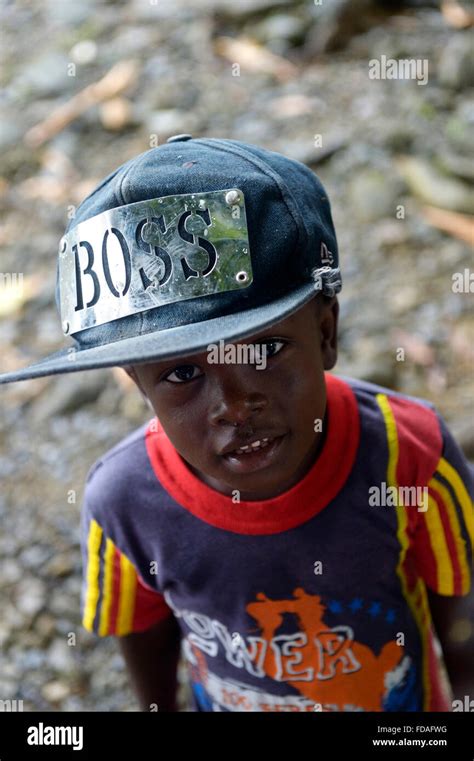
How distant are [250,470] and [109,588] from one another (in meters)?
0.49

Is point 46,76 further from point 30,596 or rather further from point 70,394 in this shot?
point 30,596

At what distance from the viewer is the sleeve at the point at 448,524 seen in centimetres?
150

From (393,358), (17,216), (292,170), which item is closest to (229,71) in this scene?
(17,216)

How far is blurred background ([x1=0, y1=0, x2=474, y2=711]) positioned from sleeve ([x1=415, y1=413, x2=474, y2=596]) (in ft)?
3.55

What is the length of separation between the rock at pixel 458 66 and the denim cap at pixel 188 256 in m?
3.09

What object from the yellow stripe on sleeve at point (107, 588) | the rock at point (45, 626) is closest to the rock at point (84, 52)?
Answer: the rock at point (45, 626)

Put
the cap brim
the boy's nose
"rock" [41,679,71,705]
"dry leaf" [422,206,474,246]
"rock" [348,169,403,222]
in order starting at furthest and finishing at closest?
"rock" [348,169,403,222]
"dry leaf" [422,206,474,246]
"rock" [41,679,71,705]
the boy's nose
the cap brim

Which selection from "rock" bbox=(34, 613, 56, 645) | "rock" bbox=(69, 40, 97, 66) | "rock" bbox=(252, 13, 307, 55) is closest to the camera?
Answer: "rock" bbox=(34, 613, 56, 645)

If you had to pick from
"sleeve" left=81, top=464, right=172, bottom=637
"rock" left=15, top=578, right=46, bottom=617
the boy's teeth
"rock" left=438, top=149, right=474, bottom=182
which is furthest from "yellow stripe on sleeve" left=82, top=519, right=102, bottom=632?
"rock" left=438, top=149, right=474, bottom=182

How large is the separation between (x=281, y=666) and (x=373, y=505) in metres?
0.37

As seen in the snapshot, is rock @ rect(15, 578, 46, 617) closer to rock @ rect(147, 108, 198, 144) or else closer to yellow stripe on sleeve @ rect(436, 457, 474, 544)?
yellow stripe on sleeve @ rect(436, 457, 474, 544)

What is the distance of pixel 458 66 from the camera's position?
404 cm

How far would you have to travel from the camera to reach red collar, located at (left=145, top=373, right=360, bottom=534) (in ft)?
4.87
